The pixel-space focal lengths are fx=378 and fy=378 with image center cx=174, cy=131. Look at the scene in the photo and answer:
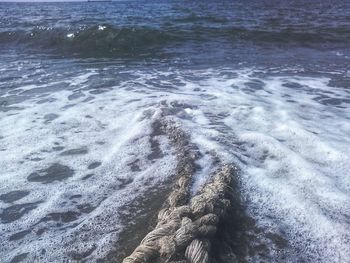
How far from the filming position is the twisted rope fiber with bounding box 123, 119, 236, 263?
1.99m

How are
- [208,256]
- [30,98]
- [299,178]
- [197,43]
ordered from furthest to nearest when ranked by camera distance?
[197,43] < [30,98] < [299,178] < [208,256]

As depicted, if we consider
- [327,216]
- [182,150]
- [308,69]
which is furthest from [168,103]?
[308,69]

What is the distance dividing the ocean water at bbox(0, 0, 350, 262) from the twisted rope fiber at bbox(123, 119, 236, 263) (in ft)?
0.68

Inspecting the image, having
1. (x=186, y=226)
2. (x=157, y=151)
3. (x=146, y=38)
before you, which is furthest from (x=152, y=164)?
(x=146, y=38)

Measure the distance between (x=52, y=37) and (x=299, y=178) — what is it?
44.2ft

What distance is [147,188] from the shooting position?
3.13 m

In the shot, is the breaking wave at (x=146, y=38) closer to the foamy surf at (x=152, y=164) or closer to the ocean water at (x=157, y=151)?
the ocean water at (x=157, y=151)

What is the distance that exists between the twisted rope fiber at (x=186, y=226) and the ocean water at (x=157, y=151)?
0.21 m

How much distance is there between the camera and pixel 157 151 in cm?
382

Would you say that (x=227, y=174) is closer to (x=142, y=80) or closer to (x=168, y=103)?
(x=168, y=103)

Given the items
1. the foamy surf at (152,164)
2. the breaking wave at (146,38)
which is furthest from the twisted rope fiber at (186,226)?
the breaking wave at (146,38)

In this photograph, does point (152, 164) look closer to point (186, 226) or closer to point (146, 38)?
point (186, 226)

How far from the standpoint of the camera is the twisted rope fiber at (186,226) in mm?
1985

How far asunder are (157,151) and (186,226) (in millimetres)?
1755
